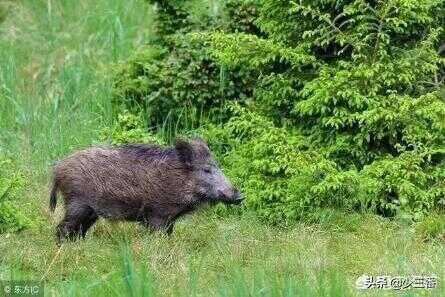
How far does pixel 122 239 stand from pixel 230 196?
864 mm

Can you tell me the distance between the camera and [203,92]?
30.5 feet

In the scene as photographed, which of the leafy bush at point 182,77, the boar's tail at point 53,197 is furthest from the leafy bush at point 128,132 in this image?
the boar's tail at point 53,197

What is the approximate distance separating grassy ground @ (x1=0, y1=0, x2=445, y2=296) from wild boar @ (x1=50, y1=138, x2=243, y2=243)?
0.17 m

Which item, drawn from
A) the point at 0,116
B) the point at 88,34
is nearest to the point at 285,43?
the point at 0,116

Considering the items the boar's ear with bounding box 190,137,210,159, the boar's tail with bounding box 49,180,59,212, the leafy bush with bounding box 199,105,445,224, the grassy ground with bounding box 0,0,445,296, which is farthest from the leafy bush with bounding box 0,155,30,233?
the leafy bush with bounding box 199,105,445,224

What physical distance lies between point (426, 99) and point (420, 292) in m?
2.24

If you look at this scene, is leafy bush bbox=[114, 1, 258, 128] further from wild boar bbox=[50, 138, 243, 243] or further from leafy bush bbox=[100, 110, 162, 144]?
wild boar bbox=[50, 138, 243, 243]

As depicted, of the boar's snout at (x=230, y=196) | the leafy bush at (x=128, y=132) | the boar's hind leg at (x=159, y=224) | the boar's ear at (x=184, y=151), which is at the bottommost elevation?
the boar's hind leg at (x=159, y=224)

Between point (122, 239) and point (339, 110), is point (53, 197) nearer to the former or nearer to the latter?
point (122, 239)

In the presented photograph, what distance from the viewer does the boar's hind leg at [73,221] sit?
24.7ft

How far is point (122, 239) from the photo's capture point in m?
7.32

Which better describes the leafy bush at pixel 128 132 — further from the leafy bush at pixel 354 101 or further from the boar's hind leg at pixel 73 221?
the boar's hind leg at pixel 73 221

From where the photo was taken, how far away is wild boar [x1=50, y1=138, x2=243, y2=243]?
7.55m

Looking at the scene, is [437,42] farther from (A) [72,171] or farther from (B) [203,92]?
(A) [72,171]
